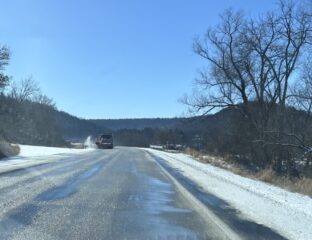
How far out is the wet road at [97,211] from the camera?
29.2 ft

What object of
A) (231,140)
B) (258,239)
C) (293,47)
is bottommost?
(258,239)

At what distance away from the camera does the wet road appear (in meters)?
8.91

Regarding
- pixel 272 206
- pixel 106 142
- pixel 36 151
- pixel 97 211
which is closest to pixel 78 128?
pixel 106 142

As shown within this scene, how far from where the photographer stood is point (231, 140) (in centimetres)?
5094

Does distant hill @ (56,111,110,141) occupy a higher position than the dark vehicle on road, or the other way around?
distant hill @ (56,111,110,141)

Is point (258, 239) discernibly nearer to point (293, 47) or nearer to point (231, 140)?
point (293, 47)

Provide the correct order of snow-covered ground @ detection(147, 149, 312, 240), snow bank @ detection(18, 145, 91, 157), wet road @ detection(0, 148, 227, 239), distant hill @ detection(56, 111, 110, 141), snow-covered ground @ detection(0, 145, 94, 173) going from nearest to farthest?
wet road @ detection(0, 148, 227, 239), snow-covered ground @ detection(147, 149, 312, 240), snow-covered ground @ detection(0, 145, 94, 173), snow bank @ detection(18, 145, 91, 157), distant hill @ detection(56, 111, 110, 141)

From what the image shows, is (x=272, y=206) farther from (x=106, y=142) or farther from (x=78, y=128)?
(x=78, y=128)

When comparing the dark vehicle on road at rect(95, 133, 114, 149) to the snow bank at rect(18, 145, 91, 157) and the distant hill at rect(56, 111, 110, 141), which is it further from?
the distant hill at rect(56, 111, 110, 141)

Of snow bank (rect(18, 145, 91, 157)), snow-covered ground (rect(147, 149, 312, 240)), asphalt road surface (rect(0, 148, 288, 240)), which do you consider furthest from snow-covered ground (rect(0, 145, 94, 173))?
snow-covered ground (rect(147, 149, 312, 240))

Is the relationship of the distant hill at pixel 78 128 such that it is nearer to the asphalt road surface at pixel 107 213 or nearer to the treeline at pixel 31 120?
the treeline at pixel 31 120

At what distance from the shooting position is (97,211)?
36.9 feet

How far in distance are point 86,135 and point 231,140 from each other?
120 m

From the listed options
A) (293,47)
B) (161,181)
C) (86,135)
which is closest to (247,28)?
(293,47)
